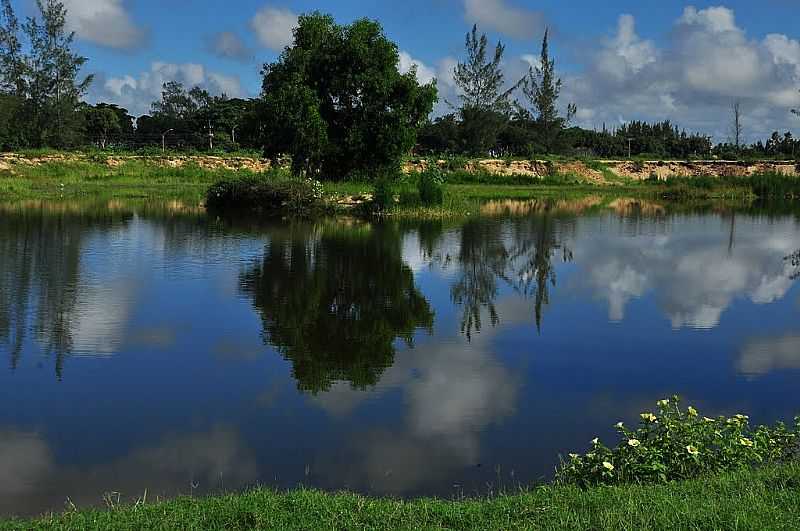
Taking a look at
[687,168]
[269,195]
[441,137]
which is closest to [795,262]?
[269,195]

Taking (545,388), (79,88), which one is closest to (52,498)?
(545,388)

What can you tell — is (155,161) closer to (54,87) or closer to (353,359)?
(54,87)

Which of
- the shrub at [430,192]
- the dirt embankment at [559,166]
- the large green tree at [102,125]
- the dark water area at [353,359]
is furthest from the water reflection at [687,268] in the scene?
the large green tree at [102,125]

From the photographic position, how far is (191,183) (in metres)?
46.4

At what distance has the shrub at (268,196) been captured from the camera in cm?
2870

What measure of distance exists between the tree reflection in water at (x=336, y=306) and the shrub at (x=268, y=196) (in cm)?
848

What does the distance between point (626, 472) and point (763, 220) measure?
26922 millimetres

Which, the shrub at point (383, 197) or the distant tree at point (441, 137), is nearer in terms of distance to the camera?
the shrub at point (383, 197)

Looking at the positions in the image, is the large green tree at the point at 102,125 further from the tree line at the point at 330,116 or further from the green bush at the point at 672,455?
the green bush at the point at 672,455

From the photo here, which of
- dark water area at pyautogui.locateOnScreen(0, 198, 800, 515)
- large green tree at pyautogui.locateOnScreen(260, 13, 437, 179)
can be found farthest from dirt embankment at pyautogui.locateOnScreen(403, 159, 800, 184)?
dark water area at pyautogui.locateOnScreen(0, 198, 800, 515)

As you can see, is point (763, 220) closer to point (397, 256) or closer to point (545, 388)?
point (397, 256)

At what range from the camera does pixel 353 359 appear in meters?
9.33

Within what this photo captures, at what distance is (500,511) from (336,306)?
7.61 metres

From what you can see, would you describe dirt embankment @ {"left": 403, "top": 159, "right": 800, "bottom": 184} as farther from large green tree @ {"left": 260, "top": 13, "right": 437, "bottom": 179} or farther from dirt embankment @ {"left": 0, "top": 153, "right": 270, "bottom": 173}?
large green tree @ {"left": 260, "top": 13, "right": 437, "bottom": 179}
